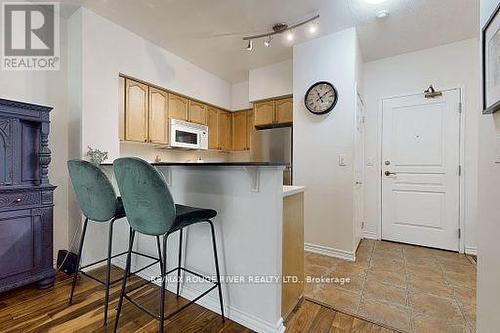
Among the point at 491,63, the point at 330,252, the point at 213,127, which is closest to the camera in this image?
the point at 491,63

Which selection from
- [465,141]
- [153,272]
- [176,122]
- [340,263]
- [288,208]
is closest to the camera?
[288,208]

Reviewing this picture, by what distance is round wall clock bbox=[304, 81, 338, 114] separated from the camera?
9.21 ft

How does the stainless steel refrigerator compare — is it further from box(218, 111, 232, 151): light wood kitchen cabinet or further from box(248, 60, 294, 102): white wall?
box(218, 111, 232, 151): light wood kitchen cabinet

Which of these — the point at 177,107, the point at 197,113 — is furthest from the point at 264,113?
the point at 177,107

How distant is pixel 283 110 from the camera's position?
3719mm

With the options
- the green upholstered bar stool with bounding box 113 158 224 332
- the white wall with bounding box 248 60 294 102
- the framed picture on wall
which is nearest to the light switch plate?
the white wall with bounding box 248 60 294 102

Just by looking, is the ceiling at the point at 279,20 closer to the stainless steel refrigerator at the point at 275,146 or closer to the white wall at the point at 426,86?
the white wall at the point at 426,86

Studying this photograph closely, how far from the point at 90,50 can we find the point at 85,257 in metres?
2.04

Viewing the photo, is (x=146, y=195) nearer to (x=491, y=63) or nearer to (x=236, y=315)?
(x=236, y=315)

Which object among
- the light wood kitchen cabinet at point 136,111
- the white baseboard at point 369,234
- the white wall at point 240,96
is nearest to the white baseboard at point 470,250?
the white baseboard at point 369,234

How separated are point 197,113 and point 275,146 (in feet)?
4.41

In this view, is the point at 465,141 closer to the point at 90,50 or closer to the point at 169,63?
the point at 169,63

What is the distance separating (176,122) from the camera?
11.4 ft

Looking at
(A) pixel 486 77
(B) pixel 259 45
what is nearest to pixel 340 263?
(A) pixel 486 77
